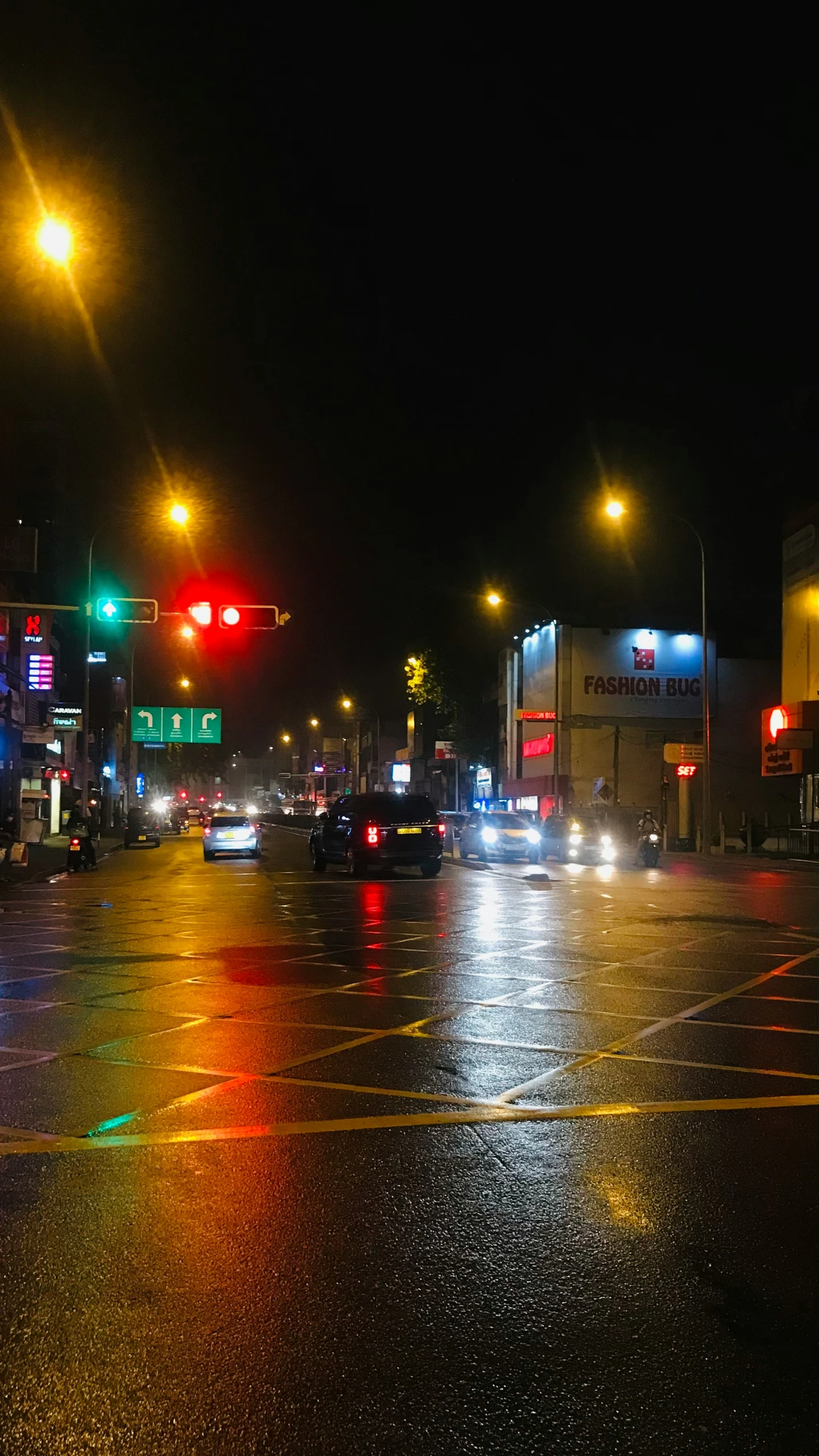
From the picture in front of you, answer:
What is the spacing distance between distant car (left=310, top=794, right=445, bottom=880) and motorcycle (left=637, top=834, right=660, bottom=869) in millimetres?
7842

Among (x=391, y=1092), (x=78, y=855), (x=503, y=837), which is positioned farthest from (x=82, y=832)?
(x=391, y=1092)

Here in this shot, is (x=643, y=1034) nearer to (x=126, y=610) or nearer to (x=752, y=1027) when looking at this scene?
(x=752, y=1027)

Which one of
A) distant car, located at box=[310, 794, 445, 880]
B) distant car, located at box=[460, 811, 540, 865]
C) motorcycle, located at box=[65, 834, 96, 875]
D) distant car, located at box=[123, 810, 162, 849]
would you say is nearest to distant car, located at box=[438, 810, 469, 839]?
distant car, located at box=[460, 811, 540, 865]

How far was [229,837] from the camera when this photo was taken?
35812 millimetres

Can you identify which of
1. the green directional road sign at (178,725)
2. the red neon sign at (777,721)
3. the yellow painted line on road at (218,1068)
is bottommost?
the yellow painted line on road at (218,1068)

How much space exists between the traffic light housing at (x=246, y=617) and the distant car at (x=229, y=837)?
1175 cm

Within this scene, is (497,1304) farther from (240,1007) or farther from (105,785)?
(105,785)

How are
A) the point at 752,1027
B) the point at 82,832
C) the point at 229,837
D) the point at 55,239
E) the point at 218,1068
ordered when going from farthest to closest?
the point at 229,837
the point at 82,832
the point at 55,239
the point at 752,1027
the point at 218,1068

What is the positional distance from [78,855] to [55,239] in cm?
1818

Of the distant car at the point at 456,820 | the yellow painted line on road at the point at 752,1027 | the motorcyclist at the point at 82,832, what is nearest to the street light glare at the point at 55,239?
the yellow painted line on road at the point at 752,1027

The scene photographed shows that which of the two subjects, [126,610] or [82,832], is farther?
[82,832]

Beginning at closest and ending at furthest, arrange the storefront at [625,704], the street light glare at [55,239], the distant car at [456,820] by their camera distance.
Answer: the street light glare at [55,239] → the distant car at [456,820] → the storefront at [625,704]

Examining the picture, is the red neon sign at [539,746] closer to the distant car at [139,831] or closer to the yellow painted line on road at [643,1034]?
the distant car at [139,831]

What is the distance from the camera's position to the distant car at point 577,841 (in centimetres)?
3919
